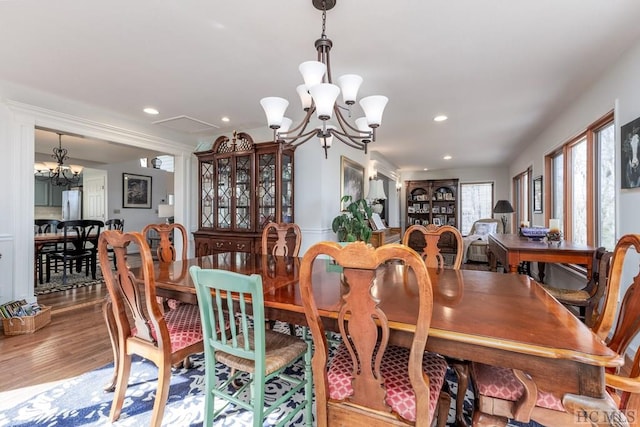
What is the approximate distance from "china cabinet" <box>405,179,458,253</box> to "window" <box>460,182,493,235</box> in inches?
9.0

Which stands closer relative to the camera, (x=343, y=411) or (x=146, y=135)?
(x=343, y=411)

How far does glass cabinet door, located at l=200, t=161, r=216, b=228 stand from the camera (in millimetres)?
4449

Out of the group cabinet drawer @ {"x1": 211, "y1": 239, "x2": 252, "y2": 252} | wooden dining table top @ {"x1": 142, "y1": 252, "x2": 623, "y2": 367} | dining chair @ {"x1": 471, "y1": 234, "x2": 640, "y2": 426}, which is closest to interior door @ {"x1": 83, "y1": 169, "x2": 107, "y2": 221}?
cabinet drawer @ {"x1": 211, "y1": 239, "x2": 252, "y2": 252}

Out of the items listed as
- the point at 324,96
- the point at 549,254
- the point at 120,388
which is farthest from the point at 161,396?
the point at 549,254

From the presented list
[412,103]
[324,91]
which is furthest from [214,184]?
[324,91]

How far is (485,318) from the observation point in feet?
3.76

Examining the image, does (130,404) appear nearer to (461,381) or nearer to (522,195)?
(461,381)

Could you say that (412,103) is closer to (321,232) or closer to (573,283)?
(321,232)

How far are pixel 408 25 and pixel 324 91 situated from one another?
0.84 meters

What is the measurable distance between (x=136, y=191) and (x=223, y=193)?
15.5 ft

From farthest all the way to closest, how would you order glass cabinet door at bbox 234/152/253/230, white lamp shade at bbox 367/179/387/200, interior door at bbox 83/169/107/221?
interior door at bbox 83/169/107/221 → white lamp shade at bbox 367/179/387/200 → glass cabinet door at bbox 234/152/253/230

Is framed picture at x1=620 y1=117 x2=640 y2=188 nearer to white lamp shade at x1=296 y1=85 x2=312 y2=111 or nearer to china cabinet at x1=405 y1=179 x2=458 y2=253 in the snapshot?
white lamp shade at x1=296 y1=85 x2=312 y2=111

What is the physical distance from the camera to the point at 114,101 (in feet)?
11.1

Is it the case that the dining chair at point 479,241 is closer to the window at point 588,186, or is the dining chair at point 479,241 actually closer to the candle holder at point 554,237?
the window at point 588,186
